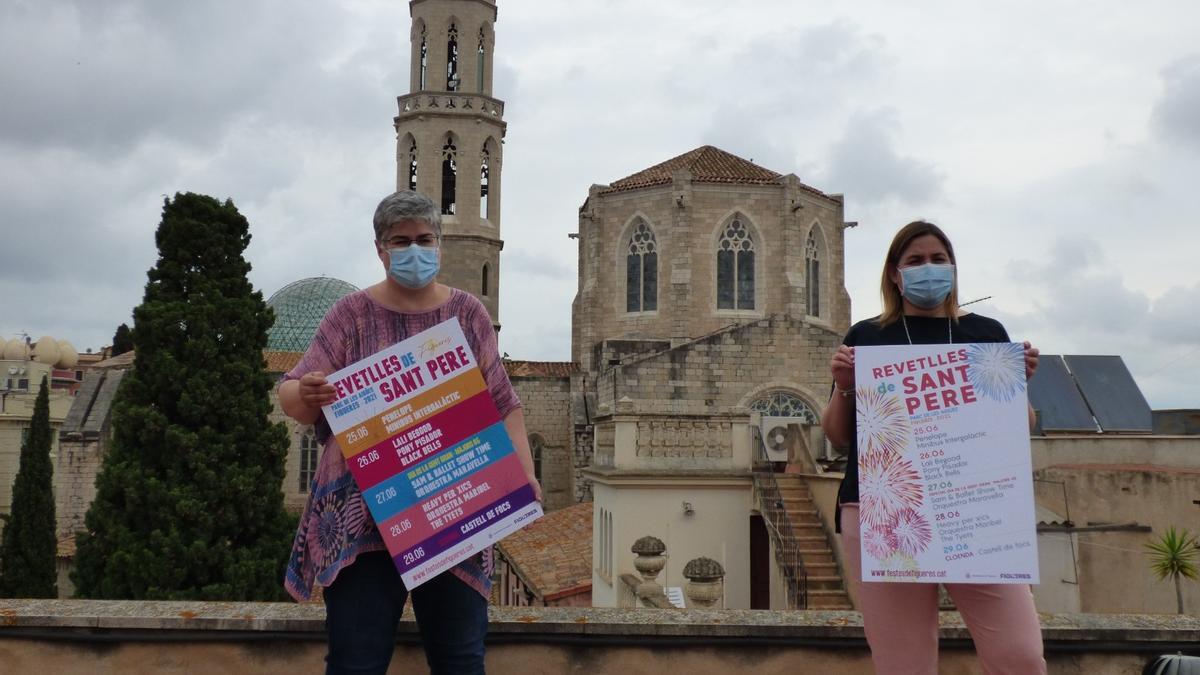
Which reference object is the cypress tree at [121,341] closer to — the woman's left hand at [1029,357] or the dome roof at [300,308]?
the dome roof at [300,308]

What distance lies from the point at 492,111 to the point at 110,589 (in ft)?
87.9

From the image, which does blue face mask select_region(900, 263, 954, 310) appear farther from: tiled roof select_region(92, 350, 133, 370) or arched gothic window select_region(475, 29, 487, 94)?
arched gothic window select_region(475, 29, 487, 94)

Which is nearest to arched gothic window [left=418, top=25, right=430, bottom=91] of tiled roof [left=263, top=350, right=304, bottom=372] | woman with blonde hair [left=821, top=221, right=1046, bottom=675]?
tiled roof [left=263, top=350, right=304, bottom=372]

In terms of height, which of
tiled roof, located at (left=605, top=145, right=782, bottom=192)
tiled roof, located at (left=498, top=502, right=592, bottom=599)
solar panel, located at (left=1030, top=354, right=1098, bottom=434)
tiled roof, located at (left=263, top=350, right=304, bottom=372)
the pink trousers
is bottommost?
tiled roof, located at (left=498, top=502, right=592, bottom=599)

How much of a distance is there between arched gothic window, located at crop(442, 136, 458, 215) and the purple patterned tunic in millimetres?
35474

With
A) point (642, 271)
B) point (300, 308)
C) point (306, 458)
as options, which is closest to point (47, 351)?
point (300, 308)

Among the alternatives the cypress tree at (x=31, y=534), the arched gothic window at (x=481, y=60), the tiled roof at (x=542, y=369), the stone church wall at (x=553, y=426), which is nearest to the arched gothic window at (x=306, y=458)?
the tiled roof at (x=542, y=369)

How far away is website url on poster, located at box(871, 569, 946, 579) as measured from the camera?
9.16ft

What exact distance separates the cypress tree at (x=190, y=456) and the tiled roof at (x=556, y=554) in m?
4.68

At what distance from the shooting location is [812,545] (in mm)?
11797

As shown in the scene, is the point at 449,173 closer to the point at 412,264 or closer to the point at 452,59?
the point at 452,59

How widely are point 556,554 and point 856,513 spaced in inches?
622

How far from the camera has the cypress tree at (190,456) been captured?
16.4 meters

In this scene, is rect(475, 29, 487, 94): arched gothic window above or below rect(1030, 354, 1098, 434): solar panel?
above
